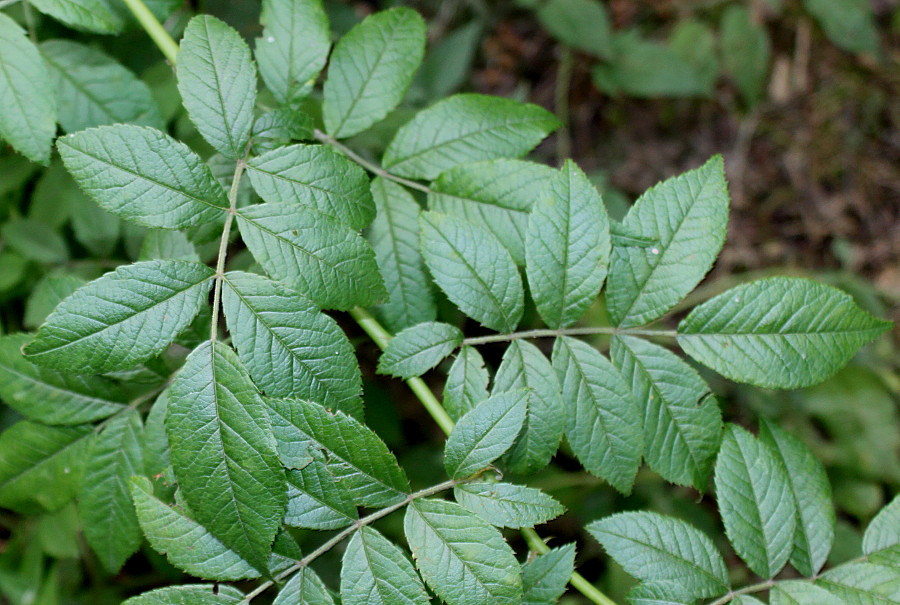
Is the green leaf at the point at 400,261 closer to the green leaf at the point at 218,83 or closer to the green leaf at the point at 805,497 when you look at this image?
the green leaf at the point at 218,83

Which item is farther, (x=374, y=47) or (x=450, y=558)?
(x=374, y=47)

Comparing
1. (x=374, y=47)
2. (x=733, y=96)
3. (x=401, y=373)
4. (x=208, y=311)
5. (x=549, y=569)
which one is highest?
(x=374, y=47)

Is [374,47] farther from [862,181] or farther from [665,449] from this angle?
[862,181]

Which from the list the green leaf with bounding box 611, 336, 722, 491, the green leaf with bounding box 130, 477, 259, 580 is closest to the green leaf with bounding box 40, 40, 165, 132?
the green leaf with bounding box 130, 477, 259, 580

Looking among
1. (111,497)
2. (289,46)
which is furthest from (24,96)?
(111,497)

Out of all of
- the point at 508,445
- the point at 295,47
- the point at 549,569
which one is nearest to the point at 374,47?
the point at 295,47
